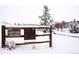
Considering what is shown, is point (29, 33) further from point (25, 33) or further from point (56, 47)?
point (56, 47)

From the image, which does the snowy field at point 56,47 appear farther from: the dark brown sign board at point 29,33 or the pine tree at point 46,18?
the pine tree at point 46,18

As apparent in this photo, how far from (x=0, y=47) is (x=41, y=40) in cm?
55

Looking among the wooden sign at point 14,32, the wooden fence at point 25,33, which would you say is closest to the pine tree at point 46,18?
the wooden fence at point 25,33

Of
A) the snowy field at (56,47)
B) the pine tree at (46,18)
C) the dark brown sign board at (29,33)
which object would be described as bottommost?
the snowy field at (56,47)

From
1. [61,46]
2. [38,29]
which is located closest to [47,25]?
[38,29]

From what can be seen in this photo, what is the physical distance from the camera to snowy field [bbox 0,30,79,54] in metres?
2.40

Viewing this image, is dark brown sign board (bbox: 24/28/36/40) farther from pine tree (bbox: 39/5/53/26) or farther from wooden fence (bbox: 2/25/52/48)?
pine tree (bbox: 39/5/53/26)

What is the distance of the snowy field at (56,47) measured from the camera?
2.40m

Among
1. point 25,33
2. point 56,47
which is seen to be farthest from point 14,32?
point 56,47

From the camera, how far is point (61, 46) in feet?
7.96

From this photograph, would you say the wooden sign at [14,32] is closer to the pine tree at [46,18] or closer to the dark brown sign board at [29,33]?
the dark brown sign board at [29,33]

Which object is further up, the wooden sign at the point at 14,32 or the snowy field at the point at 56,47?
the wooden sign at the point at 14,32

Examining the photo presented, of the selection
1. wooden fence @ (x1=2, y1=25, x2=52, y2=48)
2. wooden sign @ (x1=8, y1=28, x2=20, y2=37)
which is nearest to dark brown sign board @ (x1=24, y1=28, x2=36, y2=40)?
wooden fence @ (x1=2, y1=25, x2=52, y2=48)

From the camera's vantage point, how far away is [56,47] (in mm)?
2426
